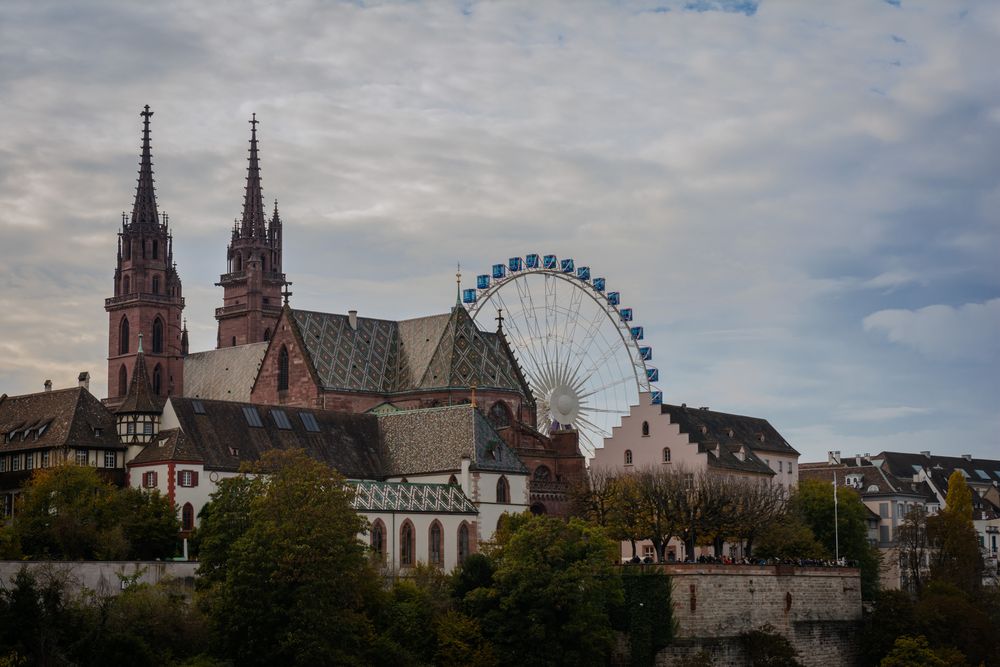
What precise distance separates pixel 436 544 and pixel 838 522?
28.4 metres

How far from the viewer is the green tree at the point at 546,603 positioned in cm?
8281

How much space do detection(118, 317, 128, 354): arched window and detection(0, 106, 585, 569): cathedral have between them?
637 inches

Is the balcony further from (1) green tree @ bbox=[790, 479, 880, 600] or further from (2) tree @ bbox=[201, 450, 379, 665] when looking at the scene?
(2) tree @ bbox=[201, 450, 379, 665]

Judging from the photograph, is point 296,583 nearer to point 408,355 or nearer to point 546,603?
point 546,603

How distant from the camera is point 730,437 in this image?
423ft

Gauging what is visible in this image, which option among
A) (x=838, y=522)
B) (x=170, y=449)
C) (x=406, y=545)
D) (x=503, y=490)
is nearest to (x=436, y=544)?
(x=406, y=545)

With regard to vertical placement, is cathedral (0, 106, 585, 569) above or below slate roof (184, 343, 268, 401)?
below

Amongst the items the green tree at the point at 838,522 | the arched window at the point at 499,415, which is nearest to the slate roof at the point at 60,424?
the arched window at the point at 499,415

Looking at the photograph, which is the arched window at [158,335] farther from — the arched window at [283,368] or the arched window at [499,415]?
the arched window at [499,415]

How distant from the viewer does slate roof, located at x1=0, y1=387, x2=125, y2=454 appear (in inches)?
3935

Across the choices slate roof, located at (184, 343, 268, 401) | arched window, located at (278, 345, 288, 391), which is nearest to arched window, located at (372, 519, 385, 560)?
arched window, located at (278, 345, 288, 391)

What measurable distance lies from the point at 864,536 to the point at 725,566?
2725cm

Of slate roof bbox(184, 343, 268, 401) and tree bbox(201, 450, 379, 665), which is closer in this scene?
tree bbox(201, 450, 379, 665)

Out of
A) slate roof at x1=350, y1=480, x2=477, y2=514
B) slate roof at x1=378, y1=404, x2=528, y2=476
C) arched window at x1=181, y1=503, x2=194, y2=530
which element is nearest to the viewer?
arched window at x1=181, y1=503, x2=194, y2=530
